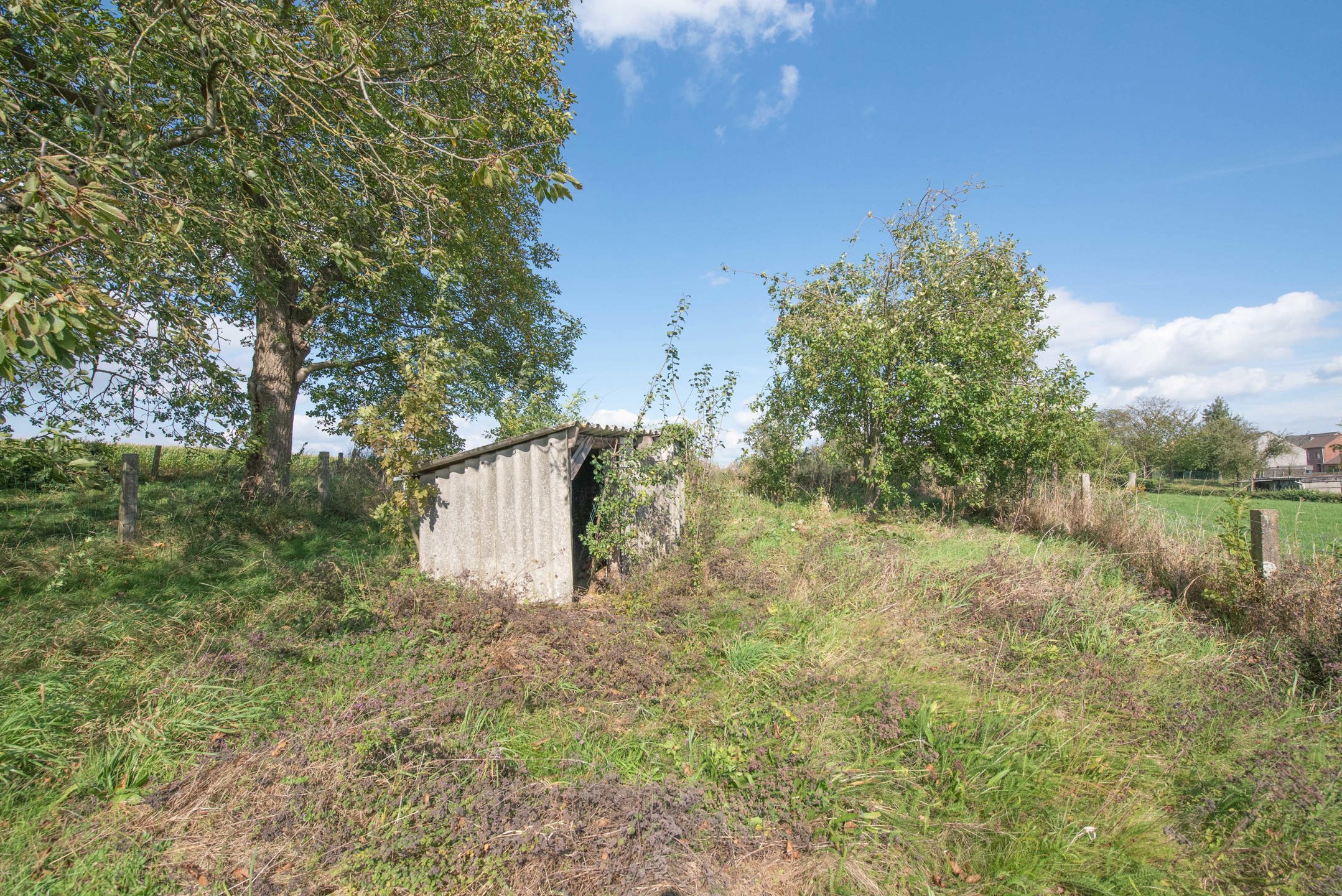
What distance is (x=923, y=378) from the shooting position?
11.5 metres

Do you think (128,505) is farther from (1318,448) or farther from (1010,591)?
(1318,448)

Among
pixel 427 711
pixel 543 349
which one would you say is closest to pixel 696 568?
pixel 427 711

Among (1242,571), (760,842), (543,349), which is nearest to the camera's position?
(760,842)

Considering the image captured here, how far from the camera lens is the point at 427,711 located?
4.32 metres

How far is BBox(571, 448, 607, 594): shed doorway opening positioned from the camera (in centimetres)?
823

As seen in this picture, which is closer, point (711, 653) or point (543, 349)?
point (711, 653)

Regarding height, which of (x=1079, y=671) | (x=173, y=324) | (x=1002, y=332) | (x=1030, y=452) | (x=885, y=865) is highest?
(x=1002, y=332)

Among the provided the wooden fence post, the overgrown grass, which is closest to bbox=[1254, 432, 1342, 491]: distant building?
the overgrown grass

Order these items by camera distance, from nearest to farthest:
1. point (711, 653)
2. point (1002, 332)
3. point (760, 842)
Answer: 1. point (760, 842)
2. point (711, 653)
3. point (1002, 332)

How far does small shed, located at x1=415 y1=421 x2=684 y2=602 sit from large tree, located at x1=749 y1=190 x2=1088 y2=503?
261 inches

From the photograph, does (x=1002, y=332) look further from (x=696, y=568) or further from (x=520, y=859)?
(x=520, y=859)

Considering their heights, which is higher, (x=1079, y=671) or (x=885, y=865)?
(x=1079, y=671)

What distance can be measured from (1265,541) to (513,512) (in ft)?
28.5

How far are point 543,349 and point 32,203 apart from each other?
36.6ft
